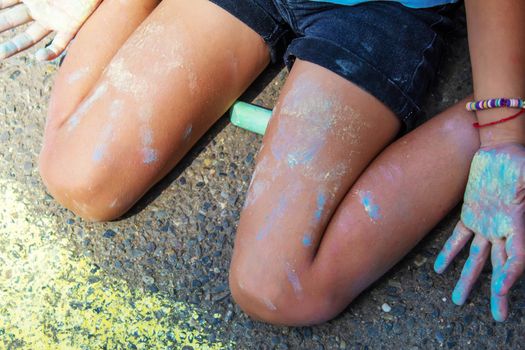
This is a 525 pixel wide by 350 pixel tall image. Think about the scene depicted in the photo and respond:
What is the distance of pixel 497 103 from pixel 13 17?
3.71ft

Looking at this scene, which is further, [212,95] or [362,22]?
[212,95]

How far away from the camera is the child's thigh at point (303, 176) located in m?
1.27

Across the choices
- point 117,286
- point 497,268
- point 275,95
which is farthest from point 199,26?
point 497,268

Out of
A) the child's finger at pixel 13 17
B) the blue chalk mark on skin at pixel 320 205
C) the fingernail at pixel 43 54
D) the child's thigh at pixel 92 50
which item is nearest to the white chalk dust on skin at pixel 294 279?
the blue chalk mark on skin at pixel 320 205

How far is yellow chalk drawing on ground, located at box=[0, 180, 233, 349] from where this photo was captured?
4.51ft

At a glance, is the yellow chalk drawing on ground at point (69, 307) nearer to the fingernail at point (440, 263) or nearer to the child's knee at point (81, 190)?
A: the child's knee at point (81, 190)

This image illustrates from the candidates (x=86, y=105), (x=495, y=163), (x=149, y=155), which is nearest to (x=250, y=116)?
(x=149, y=155)

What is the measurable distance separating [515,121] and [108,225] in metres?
0.92

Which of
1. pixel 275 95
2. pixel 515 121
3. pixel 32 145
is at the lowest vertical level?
pixel 32 145

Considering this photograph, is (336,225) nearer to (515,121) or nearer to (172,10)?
(515,121)

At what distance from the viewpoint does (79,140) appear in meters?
1.42

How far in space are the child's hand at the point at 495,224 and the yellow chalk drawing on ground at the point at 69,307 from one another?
51 centimetres

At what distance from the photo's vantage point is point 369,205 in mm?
1288

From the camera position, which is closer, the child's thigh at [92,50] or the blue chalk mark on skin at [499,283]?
Answer: the blue chalk mark on skin at [499,283]
